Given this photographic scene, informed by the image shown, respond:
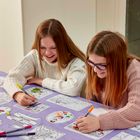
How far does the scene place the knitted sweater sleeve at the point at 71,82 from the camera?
1.62 m

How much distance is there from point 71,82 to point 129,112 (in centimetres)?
47

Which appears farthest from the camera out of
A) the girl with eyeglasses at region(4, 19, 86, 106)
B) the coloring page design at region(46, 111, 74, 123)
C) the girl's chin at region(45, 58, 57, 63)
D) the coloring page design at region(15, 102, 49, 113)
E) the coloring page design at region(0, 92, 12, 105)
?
the girl's chin at region(45, 58, 57, 63)

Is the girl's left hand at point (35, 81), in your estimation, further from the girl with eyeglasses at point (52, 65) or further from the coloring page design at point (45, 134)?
the coloring page design at point (45, 134)

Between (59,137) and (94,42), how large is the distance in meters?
0.45

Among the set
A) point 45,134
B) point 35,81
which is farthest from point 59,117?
point 35,81

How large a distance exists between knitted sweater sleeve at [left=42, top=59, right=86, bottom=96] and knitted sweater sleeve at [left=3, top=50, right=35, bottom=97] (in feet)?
0.50

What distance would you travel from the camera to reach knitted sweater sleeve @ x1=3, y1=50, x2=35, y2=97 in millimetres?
1633

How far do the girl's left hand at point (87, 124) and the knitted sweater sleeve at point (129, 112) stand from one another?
2cm

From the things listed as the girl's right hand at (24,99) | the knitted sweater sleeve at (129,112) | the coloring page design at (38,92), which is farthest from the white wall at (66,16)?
the knitted sweater sleeve at (129,112)

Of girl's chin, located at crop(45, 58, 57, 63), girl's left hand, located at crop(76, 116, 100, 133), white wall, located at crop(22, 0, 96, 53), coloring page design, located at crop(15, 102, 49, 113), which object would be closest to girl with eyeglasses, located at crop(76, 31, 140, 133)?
girl's left hand, located at crop(76, 116, 100, 133)

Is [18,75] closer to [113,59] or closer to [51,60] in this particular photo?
[51,60]

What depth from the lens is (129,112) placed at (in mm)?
1279

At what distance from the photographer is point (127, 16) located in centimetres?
298

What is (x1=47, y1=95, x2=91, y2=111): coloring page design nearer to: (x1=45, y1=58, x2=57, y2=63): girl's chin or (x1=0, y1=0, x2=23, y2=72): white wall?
(x1=45, y1=58, x2=57, y2=63): girl's chin
